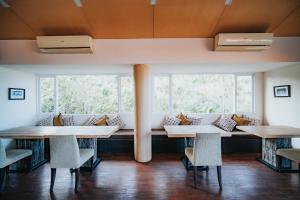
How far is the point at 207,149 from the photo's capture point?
2.52 m

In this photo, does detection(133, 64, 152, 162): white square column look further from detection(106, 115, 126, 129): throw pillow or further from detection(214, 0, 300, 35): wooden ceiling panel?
detection(214, 0, 300, 35): wooden ceiling panel

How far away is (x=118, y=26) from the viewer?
9.77ft

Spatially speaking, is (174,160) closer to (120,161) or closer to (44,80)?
(120,161)

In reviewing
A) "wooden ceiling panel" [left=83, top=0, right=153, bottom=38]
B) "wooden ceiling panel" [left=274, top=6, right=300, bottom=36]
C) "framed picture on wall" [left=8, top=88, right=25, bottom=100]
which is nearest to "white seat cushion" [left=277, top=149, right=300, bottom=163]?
"wooden ceiling panel" [left=274, top=6, right=300, bottom=36]

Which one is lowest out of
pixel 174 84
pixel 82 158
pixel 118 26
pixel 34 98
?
pixel 82 158

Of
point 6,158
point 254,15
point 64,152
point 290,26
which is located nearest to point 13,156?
point 6,158

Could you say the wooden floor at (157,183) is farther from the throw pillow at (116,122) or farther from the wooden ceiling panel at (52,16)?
the wooden ceiling panel at (52,16)

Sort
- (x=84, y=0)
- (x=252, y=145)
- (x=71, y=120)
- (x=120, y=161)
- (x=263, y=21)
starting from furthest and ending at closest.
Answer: (x=71, y=120) → (x=252, y=145) → (x=120, y=161) → (x=263, y=21) → (x=84, y=0)

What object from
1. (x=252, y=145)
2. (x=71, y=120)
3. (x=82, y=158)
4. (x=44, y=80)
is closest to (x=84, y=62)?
(x=82, y=158)

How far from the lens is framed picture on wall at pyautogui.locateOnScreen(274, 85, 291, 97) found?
3811 millimetres

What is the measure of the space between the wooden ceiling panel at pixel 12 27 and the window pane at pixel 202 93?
3539 mm

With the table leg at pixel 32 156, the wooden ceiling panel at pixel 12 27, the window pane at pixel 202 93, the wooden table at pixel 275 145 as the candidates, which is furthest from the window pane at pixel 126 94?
the wooden table at pixel 275 145

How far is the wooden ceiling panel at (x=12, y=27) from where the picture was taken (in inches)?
107

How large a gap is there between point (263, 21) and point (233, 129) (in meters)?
2.59
